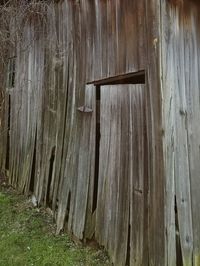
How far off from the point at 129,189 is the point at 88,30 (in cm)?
212

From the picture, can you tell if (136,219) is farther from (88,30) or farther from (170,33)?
(88,30)

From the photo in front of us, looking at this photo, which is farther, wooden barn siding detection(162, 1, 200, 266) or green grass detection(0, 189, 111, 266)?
green grass detection(0, 189, 111, 266)

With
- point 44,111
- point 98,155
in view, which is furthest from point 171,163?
point 44,111

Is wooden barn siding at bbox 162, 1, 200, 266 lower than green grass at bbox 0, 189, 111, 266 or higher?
higher

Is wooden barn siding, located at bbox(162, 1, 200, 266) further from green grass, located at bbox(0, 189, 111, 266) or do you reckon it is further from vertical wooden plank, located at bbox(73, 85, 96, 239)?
vertical wooden plank, located at bbox(73, 85, 96, 239)

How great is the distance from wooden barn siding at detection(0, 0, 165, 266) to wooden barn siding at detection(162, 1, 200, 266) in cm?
10

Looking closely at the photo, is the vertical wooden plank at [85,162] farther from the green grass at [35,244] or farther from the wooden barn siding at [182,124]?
the wooden barn siding at [182,124]

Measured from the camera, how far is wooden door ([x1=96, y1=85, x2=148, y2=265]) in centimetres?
404

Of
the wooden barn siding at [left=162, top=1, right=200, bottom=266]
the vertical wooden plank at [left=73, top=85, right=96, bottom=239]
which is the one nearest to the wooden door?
the vertical wooden plank at [left=73, top=85, right=96, bottom=239]

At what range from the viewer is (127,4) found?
13.8 ft

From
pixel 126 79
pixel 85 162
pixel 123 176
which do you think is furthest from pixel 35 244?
pixel 126 79

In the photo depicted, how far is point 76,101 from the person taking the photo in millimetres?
5441

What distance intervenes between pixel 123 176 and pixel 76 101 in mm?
1533

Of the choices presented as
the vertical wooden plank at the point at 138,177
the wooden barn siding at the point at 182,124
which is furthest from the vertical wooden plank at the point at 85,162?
the wooden barn siding at the point at 182,124
